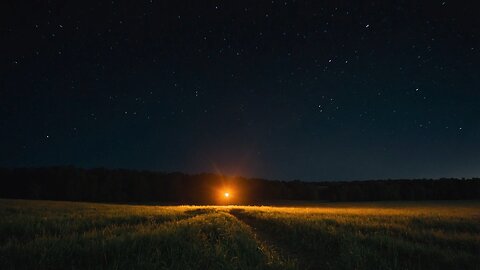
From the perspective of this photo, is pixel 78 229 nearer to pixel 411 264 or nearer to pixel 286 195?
pixel 411 264

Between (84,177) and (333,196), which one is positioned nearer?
(84,177)

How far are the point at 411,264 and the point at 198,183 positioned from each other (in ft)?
283

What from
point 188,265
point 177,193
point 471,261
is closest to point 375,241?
point 471,261

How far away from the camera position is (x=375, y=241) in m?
9.87

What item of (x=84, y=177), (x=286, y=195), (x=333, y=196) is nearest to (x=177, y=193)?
(x=84, y=177)

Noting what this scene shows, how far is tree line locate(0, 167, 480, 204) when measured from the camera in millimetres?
73375

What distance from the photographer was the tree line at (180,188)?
7338 cm

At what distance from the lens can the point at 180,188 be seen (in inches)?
3386

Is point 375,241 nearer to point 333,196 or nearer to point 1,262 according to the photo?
point 1,262

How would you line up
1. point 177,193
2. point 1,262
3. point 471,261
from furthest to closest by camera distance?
point 177,193
point 471,261
point 1,262

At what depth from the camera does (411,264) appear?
7723mm

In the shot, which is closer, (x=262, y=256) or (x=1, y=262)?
(x=1, y=262)

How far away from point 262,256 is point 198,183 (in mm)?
85793

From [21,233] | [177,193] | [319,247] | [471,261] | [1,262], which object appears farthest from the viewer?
[177,193]
